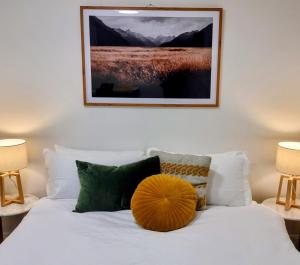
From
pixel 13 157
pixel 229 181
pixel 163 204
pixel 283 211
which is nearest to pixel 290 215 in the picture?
pixel 283 211

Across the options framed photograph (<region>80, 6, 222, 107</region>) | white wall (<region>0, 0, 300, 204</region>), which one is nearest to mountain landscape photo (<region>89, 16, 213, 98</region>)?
framed photograph (<region>80, 6, 222, 107</region>)

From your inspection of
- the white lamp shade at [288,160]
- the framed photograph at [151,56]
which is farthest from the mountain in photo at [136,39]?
the white lamp shade at [288,160]

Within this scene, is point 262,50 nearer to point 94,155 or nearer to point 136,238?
point 94,155

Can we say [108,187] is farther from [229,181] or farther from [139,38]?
[139,38]

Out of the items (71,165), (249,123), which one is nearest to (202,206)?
(249,123)

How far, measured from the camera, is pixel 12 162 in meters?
2.25

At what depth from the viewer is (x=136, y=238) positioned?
5.64ft

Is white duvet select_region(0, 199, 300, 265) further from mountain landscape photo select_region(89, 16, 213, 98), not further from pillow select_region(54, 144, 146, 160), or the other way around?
mountain landscape photo select_region(89, 16, 213, 98)

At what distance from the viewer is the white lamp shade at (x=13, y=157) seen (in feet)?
7.29

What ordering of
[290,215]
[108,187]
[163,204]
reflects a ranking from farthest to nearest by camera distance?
[290,215] → [108,187] → [163,204]

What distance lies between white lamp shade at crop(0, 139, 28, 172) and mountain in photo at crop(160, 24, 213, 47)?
1.33 meters

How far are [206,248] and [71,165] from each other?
117cm

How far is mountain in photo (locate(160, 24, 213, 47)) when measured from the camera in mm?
2342

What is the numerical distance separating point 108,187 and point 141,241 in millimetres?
486
